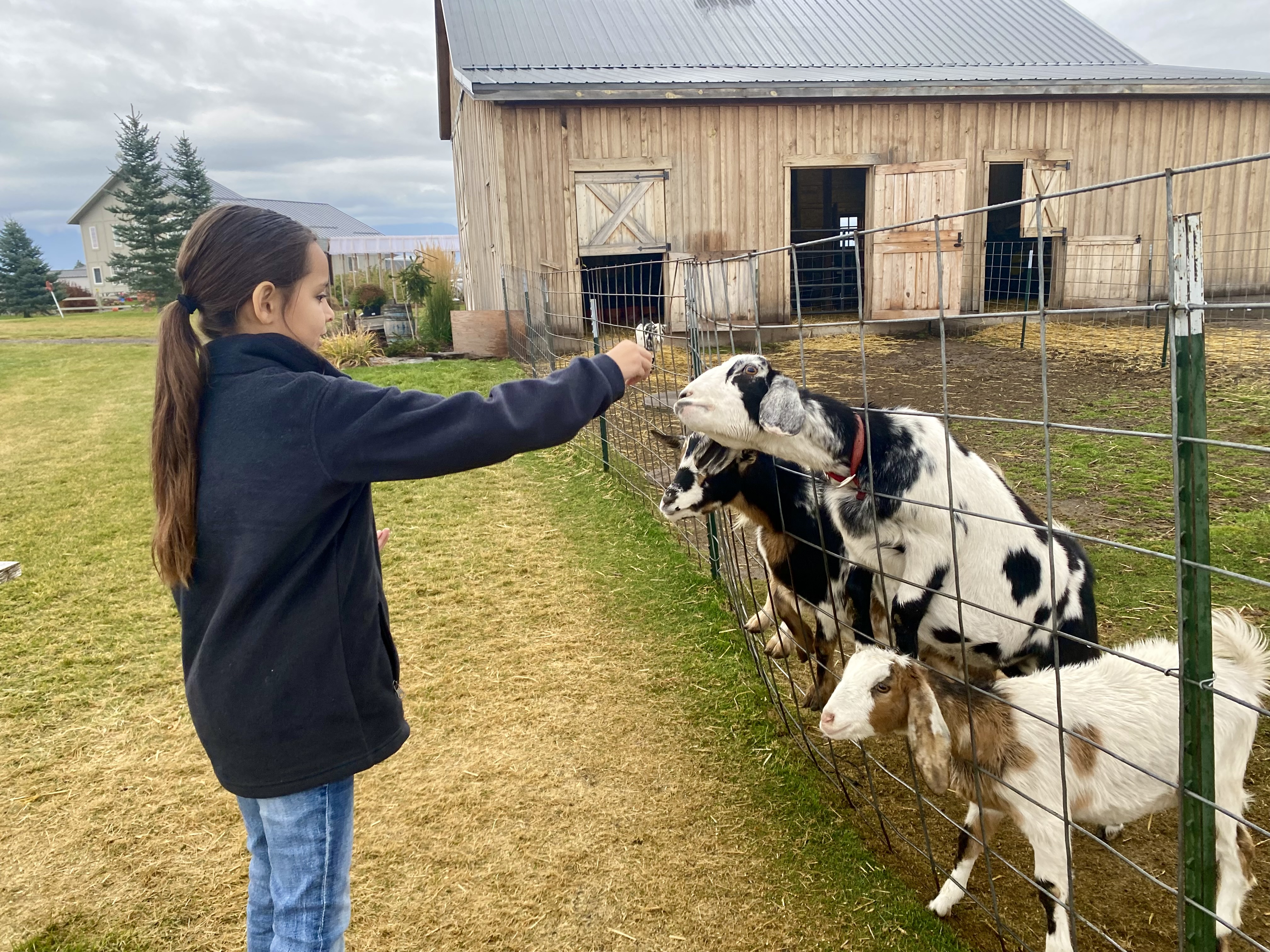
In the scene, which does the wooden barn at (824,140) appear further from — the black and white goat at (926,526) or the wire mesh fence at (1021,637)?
the black and white goat at (926,526)

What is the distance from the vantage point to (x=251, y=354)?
69.2 inches

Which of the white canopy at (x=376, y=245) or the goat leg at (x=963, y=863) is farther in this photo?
the white canopy at (x=376, y=245)

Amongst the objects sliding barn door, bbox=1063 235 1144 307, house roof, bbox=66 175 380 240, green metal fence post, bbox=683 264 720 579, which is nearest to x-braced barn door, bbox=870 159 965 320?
sliding barn door, bbox=1063 235 1144 307

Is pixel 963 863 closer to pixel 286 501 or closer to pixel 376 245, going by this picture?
pixel 286 501

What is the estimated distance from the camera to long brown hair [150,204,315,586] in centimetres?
171

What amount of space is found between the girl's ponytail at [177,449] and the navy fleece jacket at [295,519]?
26mm

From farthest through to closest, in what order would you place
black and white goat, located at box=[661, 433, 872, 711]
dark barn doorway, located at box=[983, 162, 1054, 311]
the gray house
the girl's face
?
the gray house
dark barn doorway, located at box=[983, 162, 1054, 311]
black and white goat, located at box=[661, 433, 872, 711]
the girl's face

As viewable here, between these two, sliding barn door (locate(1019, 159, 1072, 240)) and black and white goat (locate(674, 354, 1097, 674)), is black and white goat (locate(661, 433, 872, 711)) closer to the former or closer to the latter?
black and white goat (locate(674, 354, 1097, 674))

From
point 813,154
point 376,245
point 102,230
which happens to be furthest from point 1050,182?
point 102,230

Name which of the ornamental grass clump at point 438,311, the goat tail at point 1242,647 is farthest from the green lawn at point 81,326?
the goat tail at point 1242,647

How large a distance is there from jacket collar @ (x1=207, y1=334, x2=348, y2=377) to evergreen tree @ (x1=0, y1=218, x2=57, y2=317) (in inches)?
1506

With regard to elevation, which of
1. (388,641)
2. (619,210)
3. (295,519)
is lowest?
(388,641)

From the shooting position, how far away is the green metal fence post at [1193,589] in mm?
1461

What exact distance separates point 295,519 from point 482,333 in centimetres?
1242
